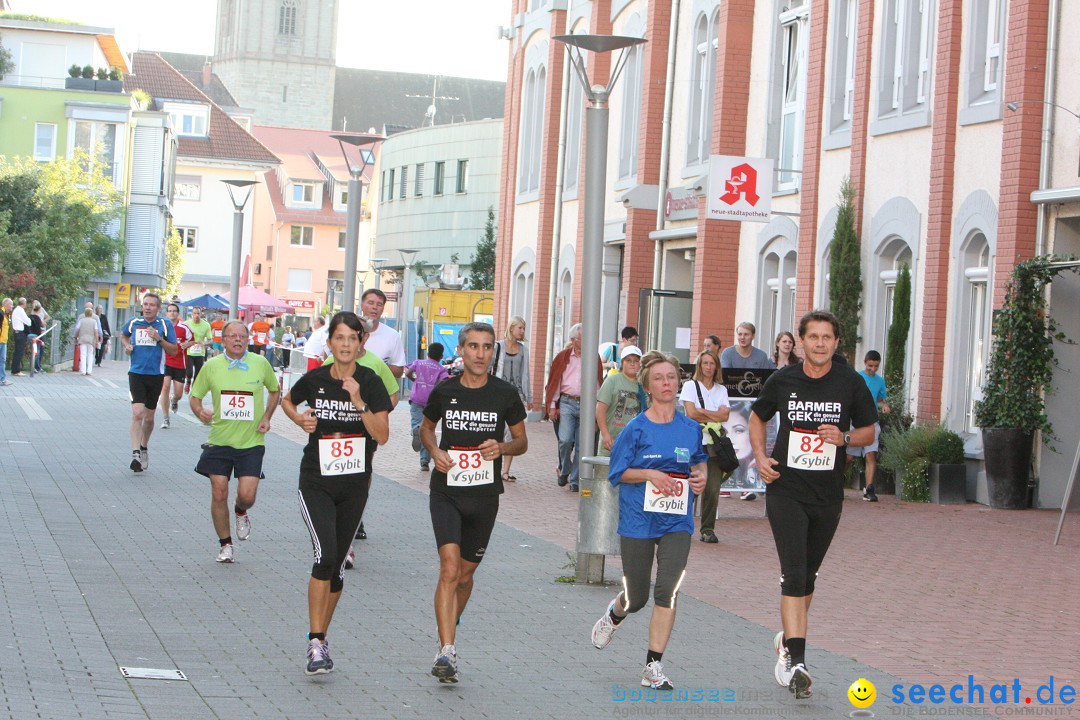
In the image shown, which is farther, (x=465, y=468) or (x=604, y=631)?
(x=604, y=631)

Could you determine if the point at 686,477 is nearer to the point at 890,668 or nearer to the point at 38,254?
the point at 890,668

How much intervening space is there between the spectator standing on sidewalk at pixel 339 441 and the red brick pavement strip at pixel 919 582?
283cm

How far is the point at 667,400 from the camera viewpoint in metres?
7.83

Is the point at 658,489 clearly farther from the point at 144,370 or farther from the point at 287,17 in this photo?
the point at 287,17

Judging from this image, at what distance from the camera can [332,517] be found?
25.4 feet

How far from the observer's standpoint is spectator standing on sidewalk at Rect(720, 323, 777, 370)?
1756cm

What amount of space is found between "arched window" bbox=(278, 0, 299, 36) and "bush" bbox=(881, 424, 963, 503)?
121217mm

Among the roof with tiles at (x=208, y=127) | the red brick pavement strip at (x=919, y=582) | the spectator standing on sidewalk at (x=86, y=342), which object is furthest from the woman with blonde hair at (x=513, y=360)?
the roof with tiles at (x=208, y=127)

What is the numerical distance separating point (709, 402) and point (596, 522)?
113 inches

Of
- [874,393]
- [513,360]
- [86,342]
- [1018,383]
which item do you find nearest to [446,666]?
[1018,383]

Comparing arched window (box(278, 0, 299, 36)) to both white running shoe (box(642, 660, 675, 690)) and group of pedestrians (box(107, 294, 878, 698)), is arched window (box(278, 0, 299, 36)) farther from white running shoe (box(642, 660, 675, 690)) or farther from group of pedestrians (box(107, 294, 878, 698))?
white running shoe (box(642, 660, 675, 690))

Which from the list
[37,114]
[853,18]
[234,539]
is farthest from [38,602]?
[37,114]

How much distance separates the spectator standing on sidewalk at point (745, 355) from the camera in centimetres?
1756

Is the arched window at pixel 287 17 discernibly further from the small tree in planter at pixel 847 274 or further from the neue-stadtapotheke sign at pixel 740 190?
the small tree in planter at pixel 847 274
